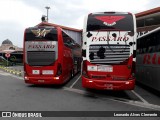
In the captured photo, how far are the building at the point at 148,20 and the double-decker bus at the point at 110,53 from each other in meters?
20.0

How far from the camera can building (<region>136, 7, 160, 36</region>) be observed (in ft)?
104

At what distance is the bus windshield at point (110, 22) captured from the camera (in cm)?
1185

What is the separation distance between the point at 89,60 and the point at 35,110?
4025 millimetres

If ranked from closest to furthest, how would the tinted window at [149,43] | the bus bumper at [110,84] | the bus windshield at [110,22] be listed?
the bus bumper at [110,84] < the bus windshield at [110,22] < the tinted window at [149,43]

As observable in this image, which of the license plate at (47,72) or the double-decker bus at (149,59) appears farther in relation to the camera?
the license plate at (47,72)

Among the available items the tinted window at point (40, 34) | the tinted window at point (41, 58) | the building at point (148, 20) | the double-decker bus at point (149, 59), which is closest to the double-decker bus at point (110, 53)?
the double-decker bus at point (149, 59)

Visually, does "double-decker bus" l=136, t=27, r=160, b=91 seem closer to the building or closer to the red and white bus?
the red and white bus

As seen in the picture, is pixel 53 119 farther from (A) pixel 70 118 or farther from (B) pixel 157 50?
(B) pixel 157 50

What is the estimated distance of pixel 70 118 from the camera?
768cm

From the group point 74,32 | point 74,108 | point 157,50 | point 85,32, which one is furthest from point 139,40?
point 74,32

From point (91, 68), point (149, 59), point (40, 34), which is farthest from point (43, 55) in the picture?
point (149, 59)

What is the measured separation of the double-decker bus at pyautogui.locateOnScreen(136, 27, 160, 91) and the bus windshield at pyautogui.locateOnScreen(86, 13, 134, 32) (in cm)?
165

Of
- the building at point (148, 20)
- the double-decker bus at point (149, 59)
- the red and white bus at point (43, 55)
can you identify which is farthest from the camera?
the building at point (148, 20)

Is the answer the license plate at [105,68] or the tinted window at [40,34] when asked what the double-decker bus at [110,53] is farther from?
the tinted window at [40,34]
